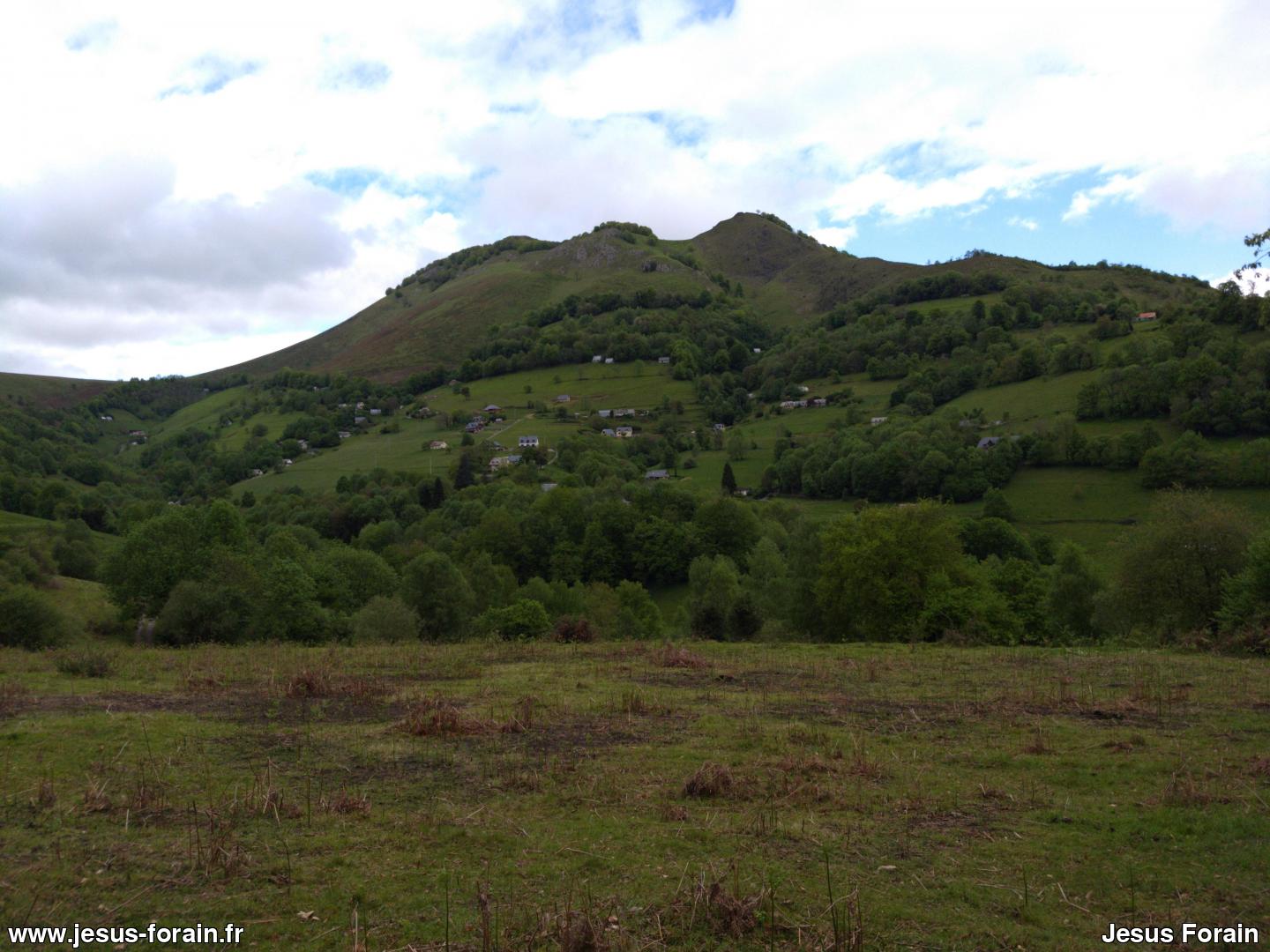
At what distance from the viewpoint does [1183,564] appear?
31578 millimetres

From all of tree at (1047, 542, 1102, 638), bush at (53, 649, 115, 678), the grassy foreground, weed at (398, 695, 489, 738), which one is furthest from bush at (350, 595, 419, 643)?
tree at (1047, 542, 1102, 638)

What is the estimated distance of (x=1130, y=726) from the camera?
13.7m

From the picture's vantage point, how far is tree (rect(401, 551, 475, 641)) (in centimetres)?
5297

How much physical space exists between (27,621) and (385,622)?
14463mm

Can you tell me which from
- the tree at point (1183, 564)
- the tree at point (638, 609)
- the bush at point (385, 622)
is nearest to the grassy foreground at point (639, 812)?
the tree at point (1183, 564)

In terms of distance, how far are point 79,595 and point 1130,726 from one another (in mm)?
68973

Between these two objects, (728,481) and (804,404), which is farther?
(804,404)

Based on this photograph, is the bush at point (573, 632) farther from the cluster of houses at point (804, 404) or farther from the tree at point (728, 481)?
the cluster of houses at point (804, 404)

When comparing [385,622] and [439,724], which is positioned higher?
[439,724]

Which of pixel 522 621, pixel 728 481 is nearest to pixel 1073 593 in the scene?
pixel 522 621

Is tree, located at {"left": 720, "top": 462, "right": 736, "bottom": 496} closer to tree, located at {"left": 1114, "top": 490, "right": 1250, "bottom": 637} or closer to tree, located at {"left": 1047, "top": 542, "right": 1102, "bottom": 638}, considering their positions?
tree, located at {"left": 1047, "top": 542, "right": 1102, "bottom": 638}

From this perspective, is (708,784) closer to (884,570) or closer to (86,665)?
(86,665)

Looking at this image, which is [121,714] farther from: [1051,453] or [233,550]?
[1051,453]

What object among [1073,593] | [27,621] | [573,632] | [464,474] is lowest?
[1073,593]
